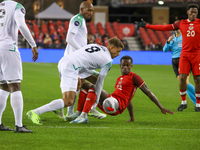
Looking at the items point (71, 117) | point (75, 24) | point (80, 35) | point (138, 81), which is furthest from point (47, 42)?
point (138, 81)

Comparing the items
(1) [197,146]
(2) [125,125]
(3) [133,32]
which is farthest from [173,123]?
(3) [133,32]

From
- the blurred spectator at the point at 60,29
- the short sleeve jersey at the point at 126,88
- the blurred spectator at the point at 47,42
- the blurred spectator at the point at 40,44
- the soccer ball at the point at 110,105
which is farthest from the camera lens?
the blurred spectator at the point at 60,29

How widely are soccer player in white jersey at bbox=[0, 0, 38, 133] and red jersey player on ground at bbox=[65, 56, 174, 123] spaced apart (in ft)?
3.92

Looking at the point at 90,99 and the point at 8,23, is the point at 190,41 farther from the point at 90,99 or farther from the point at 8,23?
the point at 8,23

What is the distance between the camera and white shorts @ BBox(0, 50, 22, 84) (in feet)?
14.6

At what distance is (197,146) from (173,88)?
7.31 meters

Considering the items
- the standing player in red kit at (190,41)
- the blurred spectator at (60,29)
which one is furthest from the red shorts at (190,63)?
the blurred spectator at (60,29)

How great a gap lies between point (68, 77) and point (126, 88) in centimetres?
112

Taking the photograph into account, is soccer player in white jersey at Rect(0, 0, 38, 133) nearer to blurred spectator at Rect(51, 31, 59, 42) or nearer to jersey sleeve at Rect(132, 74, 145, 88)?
jersey sleeve at Rect(132, 74, 145, 88)

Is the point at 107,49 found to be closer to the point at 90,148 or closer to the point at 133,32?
the point at 90,148

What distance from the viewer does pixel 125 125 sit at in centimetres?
530

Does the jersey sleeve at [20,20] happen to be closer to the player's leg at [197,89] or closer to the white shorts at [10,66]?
the white shorts at [10,66]

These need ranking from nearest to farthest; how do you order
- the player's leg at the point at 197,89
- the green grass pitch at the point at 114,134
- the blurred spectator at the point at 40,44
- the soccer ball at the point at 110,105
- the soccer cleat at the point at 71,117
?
the green grass pitch at the point at 114,134 → the soccer ball at the point at 110,105 → the soccer cleat at the point at 71,117 → the player's leg at the point at 197,89 → the blurred spectator at the point at 40,44

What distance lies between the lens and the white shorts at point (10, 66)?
4.46 metres
